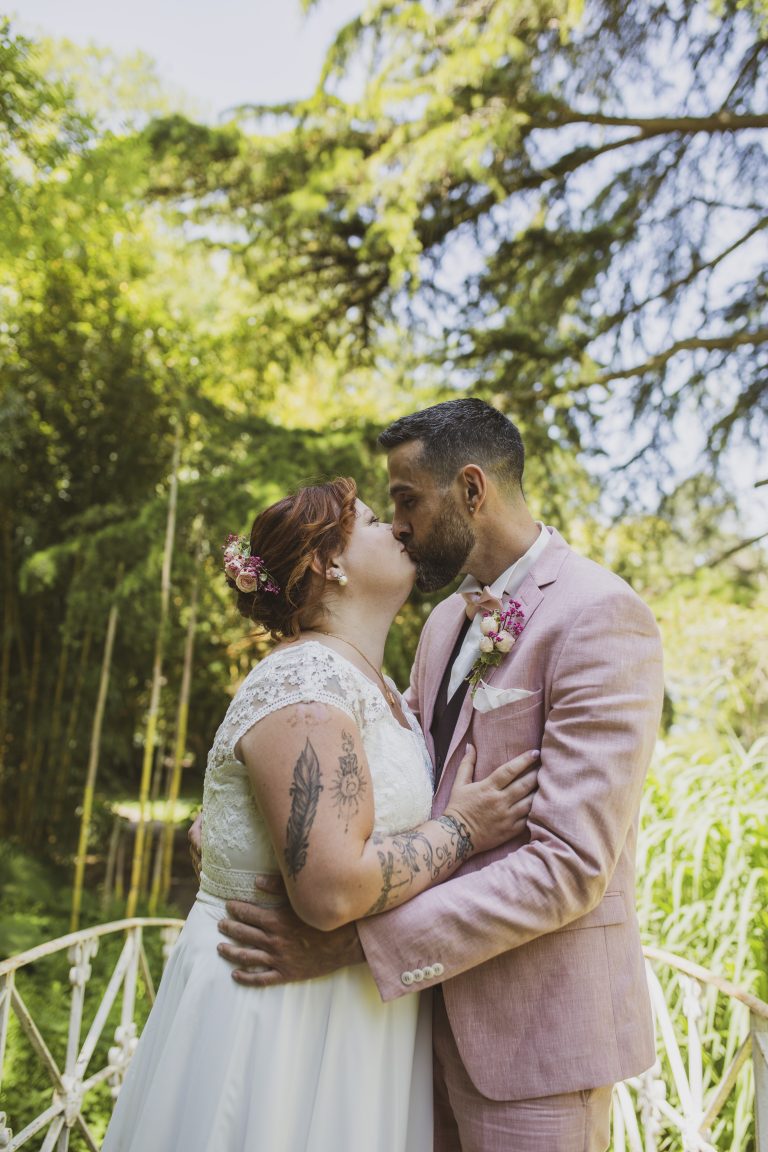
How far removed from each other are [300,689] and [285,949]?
484mm

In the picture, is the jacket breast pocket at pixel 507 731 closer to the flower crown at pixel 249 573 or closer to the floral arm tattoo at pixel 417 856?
the floral arm tattoo at pixel 417 856

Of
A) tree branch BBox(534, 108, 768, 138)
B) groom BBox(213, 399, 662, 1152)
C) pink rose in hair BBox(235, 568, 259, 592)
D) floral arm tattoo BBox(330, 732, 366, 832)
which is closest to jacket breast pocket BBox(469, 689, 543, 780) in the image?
groom BBox(213, 399, 662, 1152)

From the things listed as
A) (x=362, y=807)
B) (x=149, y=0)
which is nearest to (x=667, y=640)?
(x=362, y=807)

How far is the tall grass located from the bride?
1518 mm

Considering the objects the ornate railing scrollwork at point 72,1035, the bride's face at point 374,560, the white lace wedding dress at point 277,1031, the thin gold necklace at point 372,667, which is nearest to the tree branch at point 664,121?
the bride's face at point 374,560

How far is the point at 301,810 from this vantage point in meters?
1.43

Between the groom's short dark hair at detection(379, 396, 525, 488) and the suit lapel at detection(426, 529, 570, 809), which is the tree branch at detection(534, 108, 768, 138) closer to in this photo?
the groom's short dark hair at detection(379, 396, 525, 488)

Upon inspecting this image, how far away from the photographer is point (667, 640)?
5.18m

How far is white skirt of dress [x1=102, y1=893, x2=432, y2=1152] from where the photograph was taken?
1.53 metres

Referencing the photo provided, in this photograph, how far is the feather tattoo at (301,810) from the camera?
1.43 meters

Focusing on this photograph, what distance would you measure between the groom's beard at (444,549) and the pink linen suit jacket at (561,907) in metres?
0.30

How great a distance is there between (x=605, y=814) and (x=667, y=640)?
12.8 feet

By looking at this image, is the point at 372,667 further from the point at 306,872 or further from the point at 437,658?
the point at 306,872

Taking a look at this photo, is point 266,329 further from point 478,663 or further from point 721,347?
point 478,663
